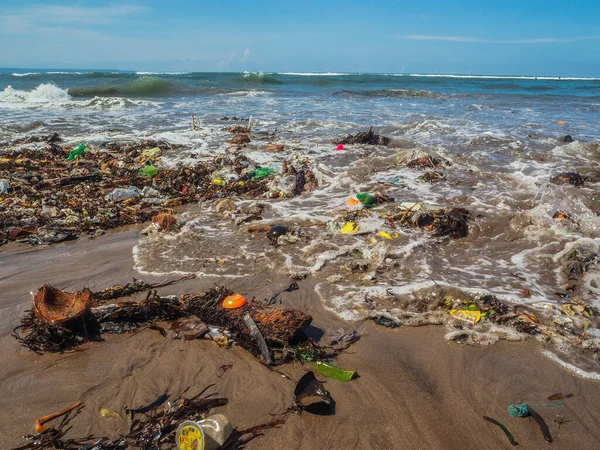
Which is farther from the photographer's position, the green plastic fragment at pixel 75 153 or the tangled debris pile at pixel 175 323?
the green plastic fragment at pixel 75 153

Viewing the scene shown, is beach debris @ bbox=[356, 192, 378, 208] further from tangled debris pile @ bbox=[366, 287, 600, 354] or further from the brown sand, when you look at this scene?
the brown sand

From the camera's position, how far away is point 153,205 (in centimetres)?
664

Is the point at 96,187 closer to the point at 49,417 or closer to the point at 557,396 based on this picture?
the point at 49,417

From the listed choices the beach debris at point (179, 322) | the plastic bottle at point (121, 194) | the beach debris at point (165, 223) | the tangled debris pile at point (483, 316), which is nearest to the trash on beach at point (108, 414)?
the beach debris at point (179, 322)

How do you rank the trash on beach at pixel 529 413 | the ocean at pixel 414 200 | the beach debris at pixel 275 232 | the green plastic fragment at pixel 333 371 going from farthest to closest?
the beach debris at pixel 275 232 < the ocean at pixel 414 200 < the green plastic fragment at pixel 333 371 < the trash on beach at pixel 529 413

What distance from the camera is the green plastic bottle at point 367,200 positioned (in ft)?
20.3

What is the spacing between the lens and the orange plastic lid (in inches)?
133

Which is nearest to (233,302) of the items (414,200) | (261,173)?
(414,200)

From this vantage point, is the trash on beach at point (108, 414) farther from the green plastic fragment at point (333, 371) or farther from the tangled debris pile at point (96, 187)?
the tangled debris pile at point (96, 187)

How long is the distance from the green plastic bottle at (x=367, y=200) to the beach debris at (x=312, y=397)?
12.6 feet

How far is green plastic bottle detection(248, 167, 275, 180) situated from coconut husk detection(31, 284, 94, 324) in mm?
4746

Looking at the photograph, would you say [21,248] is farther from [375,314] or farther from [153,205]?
[375,314]

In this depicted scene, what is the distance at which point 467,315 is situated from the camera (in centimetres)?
346

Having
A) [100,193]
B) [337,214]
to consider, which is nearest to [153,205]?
[100,193]
